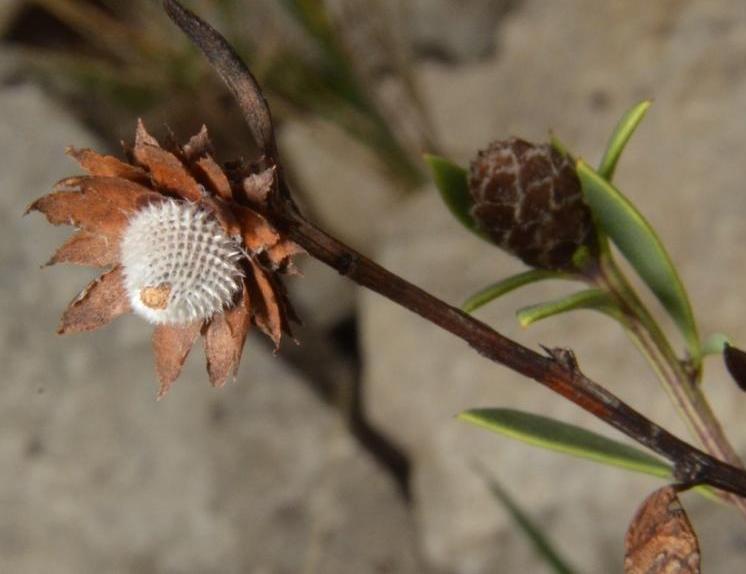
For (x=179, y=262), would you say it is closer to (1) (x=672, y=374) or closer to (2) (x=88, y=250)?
(2) (x=88, y=250)

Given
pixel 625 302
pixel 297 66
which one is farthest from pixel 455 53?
pixel 625 302

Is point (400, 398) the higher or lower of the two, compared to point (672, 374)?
lower

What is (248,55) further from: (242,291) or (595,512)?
(242,291)

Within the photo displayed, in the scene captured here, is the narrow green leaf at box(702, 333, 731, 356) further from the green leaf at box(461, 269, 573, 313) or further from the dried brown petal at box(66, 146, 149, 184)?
the dried brown petal at box(66, 146, 149, 184)

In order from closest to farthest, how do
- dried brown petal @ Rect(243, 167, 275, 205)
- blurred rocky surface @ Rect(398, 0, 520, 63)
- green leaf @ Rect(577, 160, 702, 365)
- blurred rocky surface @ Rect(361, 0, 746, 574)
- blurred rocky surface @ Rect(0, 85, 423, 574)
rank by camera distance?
1. dried brown petal @ Rect(243, 167, 275, 205)
2. green leaf @ Rect(577, 160, 702, 365)
3. blurred rocky surface @ Rect(361, 0, 746, 574)
4. blurred rocky surface @ Rect(0, 85, 423, 574)
5. blurred rocky surface @ Rect(398, 0, 520, 63)

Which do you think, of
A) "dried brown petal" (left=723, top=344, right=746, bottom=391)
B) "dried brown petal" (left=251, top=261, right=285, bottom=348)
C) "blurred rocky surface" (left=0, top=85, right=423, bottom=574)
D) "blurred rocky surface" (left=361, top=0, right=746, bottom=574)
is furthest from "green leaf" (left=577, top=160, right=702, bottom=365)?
"blurred rocky surface" (left=0, top=85, right=423, bottom=574)

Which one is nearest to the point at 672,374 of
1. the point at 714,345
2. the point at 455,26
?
the point at 714,345
